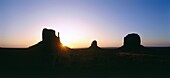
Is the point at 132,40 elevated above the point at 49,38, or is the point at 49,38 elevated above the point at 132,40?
the point at 49,38

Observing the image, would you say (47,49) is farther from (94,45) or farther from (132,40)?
(94,45)

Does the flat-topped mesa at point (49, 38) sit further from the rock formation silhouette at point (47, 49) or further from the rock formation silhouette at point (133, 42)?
the rock formation silhouette at point (133, 42)

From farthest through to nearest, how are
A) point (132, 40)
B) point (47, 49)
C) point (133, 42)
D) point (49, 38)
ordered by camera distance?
1. point (133, 42)
2. point (132, 40)
3. point (49, 38)
4. point (47, 49)

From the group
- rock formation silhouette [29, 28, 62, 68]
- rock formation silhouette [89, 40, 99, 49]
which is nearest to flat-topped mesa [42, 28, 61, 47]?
rock formation silhouette [29, 28, 62, 68]

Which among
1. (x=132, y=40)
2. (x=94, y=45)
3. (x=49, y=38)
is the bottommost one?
(x=94, y=45)

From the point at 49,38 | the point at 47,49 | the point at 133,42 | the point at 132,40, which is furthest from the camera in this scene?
the point at 133,42

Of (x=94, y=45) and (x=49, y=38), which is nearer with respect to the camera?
(x=49, y=38)

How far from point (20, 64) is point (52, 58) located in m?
4.65

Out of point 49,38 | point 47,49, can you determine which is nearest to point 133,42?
point 49,38

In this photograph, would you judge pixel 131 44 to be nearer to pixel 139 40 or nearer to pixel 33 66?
A: pixel 139 40

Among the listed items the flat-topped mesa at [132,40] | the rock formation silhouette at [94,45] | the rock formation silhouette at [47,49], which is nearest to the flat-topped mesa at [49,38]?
the rock formation silhouette at [47,49]

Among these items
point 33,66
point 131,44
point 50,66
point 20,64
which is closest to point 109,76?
point 50,66

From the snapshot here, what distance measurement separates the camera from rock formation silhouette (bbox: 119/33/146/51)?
79.7 m

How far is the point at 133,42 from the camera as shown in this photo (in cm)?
8006
